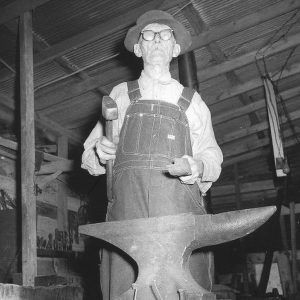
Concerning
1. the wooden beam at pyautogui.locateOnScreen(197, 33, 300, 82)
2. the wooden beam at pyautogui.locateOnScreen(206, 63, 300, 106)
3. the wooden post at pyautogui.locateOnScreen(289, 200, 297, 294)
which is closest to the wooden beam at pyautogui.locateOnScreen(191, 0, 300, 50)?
the wooden beam at pyautogui.locateOnScreen(197, 33, 300, 82)

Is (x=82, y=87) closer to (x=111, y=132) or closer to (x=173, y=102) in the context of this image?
(x=173, y=102)

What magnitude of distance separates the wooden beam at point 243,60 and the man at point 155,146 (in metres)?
3.85

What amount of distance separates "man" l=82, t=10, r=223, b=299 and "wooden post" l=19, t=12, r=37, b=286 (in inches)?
67.3

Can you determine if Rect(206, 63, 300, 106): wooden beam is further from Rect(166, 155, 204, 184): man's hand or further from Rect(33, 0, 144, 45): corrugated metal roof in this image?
Rect(166, 155, 204, 184): man's hand

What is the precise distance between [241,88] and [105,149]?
5.65 meters

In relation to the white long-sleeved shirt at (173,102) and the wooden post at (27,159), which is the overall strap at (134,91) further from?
the wooden post at (27,159)

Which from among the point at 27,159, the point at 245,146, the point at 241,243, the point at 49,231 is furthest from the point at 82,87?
the point at 241,243

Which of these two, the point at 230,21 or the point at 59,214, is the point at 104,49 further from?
A: the point at 59,214

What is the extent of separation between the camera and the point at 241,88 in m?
7.44

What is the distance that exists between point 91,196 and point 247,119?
3.78 metres

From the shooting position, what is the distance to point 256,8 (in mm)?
5469

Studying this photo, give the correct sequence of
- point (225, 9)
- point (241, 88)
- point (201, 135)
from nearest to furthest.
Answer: point (201, 135)
point (225, 9)
point (241, 88)

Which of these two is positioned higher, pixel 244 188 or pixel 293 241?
pixel 244 188

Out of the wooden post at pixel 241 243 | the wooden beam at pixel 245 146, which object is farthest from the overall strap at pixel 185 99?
the wooden beam at pixel 245 146
